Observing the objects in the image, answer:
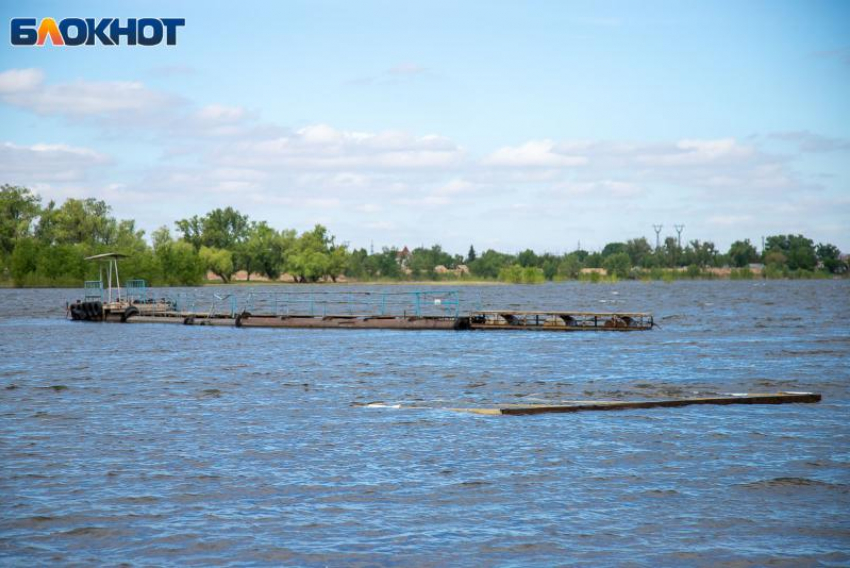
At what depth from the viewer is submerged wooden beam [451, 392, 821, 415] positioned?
2534 centimetres

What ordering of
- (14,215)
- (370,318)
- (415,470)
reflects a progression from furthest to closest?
(14,215) → (370,318) → (415,470)

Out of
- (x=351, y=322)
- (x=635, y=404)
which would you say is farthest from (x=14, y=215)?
(x=635, y=404)

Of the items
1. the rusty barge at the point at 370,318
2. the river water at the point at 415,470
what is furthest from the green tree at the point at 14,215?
the river water at the point at 415,470

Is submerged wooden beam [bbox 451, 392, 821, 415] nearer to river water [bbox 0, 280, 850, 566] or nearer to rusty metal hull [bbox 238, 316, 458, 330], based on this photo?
river water [bbox 0, 280, 850, 566]

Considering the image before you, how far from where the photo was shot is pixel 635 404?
26578 mm

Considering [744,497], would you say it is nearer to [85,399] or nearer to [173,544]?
[173,544]

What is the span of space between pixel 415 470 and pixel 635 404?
9.50 metres

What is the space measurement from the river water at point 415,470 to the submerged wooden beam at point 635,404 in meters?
0.32

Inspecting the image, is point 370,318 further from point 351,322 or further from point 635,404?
point 635,404

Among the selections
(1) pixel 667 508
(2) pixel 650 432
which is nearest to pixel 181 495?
(1) pixel 667 508

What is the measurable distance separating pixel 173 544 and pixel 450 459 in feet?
24.0

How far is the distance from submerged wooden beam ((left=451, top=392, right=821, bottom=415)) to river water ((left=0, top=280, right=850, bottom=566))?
1.04ft

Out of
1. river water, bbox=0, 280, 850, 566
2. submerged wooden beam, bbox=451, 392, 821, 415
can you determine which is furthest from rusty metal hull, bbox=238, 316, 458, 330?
submerged wooden beam, bbox=451, 392, 821, 415

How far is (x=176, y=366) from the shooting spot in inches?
1726
